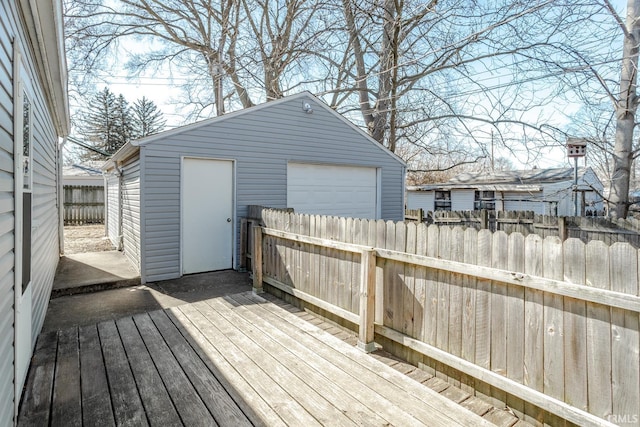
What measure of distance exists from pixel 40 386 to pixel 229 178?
4.56m

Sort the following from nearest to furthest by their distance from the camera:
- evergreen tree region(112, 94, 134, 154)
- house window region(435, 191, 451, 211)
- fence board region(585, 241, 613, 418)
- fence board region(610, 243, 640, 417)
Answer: fence board region(610, 243, 640, 417), fence board region(585, 241, 613, 418), house window region(435, 191, 451, 211), evergreen tree region(112, 94, 134, 154)

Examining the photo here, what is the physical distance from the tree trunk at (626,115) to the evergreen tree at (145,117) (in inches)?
1141

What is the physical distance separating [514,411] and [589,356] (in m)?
0.65

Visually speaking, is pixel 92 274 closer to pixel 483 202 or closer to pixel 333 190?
pixel 333 190

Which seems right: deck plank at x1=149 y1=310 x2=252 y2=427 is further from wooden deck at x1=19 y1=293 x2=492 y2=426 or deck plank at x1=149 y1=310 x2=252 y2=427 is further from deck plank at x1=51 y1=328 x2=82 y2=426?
deck plank at x1=51 y1=328 x2=82 y2=426

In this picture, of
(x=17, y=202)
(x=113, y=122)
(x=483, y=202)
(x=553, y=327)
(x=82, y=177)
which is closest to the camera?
(x=553, y=327)

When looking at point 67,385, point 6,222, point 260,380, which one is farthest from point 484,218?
point 6,222

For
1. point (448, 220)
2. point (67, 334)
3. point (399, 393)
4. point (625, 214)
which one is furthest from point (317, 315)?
point (625, 214)

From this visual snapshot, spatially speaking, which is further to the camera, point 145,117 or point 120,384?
point 145,117

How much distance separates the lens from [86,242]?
392 inches

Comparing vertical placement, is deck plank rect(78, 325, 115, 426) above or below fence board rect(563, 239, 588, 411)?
below

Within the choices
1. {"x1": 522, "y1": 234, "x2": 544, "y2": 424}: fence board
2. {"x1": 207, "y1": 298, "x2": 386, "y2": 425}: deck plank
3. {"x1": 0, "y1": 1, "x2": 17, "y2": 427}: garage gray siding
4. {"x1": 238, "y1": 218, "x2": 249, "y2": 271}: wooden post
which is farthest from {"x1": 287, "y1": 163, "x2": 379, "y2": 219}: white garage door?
{"x1": 522, "y1": 234, "x2": 544, "y2": 424}: fence board

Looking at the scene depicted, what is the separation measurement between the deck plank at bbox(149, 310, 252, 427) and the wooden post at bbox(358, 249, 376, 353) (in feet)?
4.32

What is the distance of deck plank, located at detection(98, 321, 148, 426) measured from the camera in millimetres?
2275
